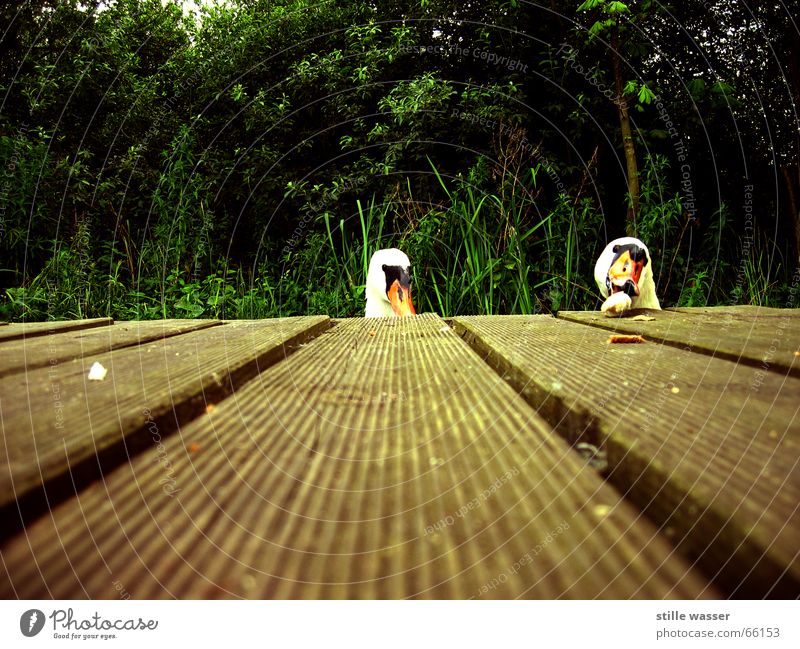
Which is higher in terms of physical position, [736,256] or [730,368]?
[736,256]

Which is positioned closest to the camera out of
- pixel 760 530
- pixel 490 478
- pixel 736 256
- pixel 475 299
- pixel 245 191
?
pixel 760 530

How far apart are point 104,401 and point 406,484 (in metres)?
0.38

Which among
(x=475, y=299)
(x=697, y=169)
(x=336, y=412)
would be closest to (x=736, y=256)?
(x=697, y=169)

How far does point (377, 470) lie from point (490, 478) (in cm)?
9

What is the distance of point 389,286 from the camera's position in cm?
322

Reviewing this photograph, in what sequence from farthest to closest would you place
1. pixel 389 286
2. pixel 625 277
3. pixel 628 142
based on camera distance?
pixel 628 142, pixel 389 286, pixel 625 277

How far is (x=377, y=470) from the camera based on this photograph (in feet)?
1.46

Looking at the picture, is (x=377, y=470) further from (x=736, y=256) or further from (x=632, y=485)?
(x=736, y=256)

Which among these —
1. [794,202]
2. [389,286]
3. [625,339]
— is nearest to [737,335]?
[625,339]

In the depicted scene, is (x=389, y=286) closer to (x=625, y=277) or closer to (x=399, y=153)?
(x=625, y=277)

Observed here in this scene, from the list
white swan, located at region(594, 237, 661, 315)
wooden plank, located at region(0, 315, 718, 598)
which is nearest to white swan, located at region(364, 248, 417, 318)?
white swan, located at region(594, 237, 661, 315)

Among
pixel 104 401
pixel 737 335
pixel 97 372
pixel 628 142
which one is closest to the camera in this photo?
pixel 104 401

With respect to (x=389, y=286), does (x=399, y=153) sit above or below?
above

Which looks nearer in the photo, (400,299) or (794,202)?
Answer: (400,299)
